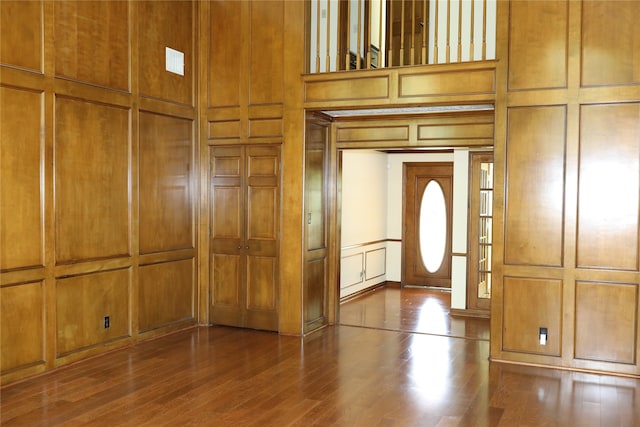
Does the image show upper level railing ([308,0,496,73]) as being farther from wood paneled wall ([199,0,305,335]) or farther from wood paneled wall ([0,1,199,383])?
wood paneled wall ([0,1,199,383])

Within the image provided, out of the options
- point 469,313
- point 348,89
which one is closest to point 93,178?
point 348,89

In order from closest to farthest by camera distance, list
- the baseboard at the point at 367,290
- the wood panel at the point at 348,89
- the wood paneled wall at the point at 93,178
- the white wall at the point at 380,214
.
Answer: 1. the wood paneled wall at the point at 93,178
2. the wood panel at the point at 348,89
3. the white wall at the point at 380,214
4. the baseboard at the point at 367,290

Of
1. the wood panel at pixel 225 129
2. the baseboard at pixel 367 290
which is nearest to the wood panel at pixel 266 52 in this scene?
the wood panel at pixel 225 129

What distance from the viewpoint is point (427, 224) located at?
10062 mm

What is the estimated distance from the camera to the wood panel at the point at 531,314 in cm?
529

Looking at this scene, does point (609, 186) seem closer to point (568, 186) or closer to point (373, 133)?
point (568, 186)

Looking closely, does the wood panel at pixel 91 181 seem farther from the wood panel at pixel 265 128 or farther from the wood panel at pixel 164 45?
the wood panel at pixel 265 128

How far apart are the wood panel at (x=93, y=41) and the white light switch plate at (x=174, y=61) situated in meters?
0.60

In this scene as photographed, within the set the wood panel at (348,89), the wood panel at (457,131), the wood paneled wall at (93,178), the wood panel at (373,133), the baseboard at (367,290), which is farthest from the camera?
the baseboard at (367,290)

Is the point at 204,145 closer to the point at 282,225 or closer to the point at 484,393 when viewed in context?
the point at 282,225

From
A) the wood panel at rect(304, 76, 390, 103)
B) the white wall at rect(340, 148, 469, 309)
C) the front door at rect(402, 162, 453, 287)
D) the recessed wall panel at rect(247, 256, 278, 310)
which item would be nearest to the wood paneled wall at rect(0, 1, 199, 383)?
the recessed wall panel at rect(247, 256, 278, 310)

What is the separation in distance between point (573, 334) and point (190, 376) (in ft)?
10.9

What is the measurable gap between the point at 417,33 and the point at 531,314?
3877mm

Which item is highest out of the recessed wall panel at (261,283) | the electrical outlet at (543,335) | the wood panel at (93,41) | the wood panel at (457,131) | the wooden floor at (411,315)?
the wood panel at (93,41)
